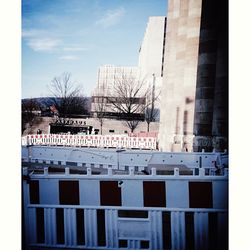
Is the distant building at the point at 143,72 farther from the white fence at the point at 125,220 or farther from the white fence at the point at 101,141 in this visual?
the white fence at the point at 125,220

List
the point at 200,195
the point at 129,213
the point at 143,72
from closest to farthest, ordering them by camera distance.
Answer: the point at 200,195, the point at 129,213, the point at 143,72

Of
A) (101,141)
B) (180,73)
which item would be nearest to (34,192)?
(180,73)

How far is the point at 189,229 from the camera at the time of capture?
1.67m

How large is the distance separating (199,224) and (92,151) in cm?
181

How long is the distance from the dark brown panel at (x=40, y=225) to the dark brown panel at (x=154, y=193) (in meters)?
0.67

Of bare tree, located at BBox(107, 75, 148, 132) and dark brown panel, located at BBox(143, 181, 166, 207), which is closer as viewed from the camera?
dark brown panel, located at BBox(143, 181, 166, 207)

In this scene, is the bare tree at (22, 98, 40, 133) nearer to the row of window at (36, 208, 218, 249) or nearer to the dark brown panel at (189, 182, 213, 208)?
the row of window at (36, 208, 218, 249)

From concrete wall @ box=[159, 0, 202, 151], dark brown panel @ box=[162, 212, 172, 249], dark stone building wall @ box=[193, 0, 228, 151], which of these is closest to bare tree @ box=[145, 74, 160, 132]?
concrete wall @ box=[159, 0, 202, 151]

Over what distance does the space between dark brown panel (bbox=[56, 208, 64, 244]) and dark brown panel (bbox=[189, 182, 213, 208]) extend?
80 centimetres

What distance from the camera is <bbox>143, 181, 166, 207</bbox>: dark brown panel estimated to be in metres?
1.60

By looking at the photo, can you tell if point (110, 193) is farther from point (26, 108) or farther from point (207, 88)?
Answer: point (207, 88)

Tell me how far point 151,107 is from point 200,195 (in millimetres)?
15104
